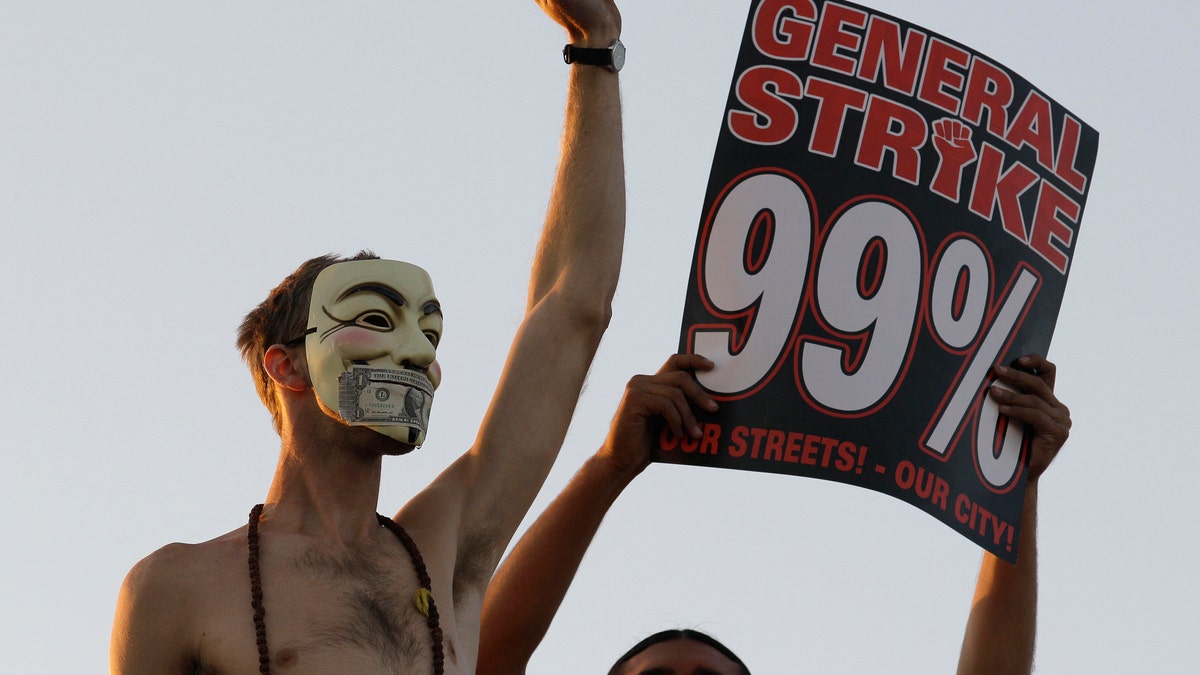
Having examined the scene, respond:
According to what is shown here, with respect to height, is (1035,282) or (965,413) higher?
(1035,282)

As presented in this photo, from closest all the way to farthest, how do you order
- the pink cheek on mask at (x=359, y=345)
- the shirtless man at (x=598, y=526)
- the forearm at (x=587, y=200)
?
the pink cheek on mask at (x=359, y=345) < the forearm at (x=587, y=200) < the shirtless man at (x=598, y=526)

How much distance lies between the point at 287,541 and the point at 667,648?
4.88 feet

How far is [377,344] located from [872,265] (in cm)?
183

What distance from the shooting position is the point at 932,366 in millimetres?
6746

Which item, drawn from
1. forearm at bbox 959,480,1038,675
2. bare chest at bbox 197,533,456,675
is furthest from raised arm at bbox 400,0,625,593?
forearm at bbox 959,480,1038,675

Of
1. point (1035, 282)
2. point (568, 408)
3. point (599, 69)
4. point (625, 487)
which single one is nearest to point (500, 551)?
point (568, 408)

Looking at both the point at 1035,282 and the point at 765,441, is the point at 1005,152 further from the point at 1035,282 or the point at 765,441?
the point at 765,441

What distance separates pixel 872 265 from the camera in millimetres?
6770

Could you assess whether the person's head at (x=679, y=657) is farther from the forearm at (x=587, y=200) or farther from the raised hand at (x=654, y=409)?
the forearm at (x=587, y=200)

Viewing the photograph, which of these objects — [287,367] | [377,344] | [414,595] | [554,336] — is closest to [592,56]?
[554,336]

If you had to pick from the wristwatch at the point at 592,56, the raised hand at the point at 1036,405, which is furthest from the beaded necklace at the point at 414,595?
the raised hand at the point at 1036,405

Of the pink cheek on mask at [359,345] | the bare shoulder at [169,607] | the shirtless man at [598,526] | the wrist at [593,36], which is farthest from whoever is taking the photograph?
the wrist at [593,36]

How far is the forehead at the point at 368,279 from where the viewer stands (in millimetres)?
5887

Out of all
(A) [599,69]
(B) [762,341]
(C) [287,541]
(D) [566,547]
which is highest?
(A) [599,69]
